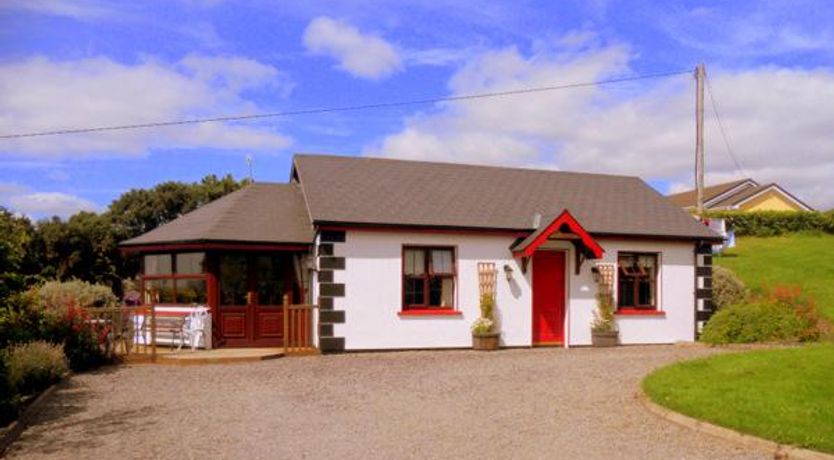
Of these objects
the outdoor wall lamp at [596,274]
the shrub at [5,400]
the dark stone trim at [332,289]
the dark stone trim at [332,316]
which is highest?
the outdoor wall lamp at [596,274]

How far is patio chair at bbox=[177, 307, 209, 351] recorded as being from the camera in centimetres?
1781

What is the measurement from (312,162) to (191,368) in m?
7.58

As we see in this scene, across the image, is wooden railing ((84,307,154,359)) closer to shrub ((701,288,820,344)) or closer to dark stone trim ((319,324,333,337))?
dark stone trim ((319,324,333,337))

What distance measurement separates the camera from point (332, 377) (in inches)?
547

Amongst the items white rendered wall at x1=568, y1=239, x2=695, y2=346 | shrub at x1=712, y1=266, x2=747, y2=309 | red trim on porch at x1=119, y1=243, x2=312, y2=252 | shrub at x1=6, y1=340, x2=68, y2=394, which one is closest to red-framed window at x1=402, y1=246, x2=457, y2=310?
red trim on porch at x1=119, y1=243, x2=312, y2=252

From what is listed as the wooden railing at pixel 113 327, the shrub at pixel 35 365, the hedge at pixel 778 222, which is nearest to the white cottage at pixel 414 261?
the wooden railing at pixel 113 327

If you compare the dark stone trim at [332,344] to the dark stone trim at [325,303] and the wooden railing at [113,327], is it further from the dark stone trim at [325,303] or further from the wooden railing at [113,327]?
the wooden railing at [113,327]

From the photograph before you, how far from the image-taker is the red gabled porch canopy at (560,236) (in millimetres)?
18719

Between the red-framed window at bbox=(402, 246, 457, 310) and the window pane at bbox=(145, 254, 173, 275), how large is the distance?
5.71 metres

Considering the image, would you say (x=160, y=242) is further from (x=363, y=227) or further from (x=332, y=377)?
(x=332, y=377)

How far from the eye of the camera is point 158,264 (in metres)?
19.7

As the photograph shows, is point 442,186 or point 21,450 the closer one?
point 21,450

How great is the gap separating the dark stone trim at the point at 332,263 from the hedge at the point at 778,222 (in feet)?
100

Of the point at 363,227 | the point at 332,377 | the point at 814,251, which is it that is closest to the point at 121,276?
the point at 363,227
